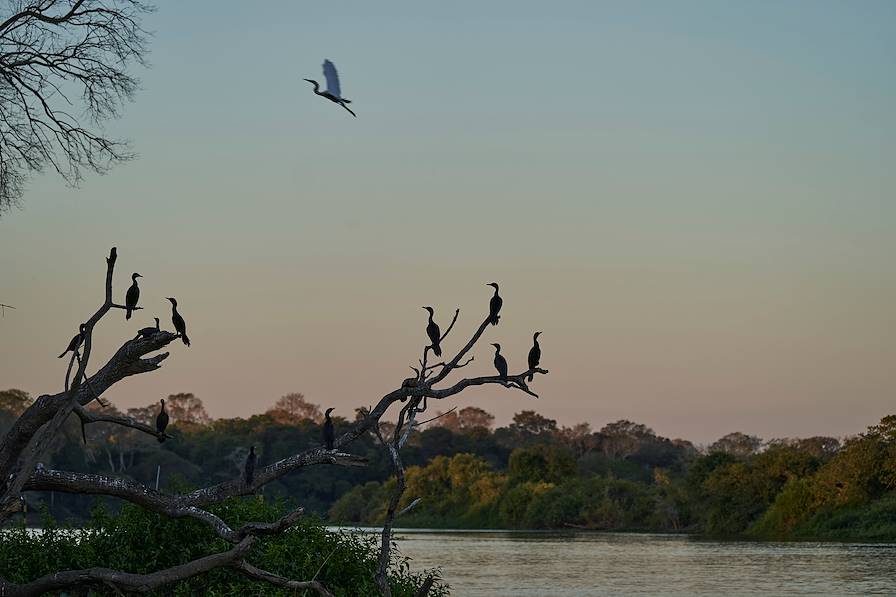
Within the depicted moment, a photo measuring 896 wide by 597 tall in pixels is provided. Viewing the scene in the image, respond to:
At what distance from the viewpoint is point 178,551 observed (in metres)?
13.9

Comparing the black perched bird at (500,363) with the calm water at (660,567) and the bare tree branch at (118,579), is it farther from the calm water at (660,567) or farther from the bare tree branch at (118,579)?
the calm water at (660,567)

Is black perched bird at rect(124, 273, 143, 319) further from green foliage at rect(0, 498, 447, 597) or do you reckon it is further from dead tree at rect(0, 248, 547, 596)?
green foliage at rect(0, 498, 447, 597)

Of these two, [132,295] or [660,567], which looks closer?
[132,295]

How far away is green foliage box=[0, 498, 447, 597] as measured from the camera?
1359 cm

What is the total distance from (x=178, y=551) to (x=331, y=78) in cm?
609

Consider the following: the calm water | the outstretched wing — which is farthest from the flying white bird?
the calm water

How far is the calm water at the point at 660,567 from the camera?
29016mm

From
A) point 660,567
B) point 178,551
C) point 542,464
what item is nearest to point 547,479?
point 542,464

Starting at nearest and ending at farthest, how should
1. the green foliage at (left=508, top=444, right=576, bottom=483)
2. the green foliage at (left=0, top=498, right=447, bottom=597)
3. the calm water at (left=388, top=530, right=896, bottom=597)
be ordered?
the green foliage at (left=0, top=498, right=447, bottom=597)
the calm water at (left=388, top=530, right=896, bottom=597)
the green foliage at (left=508, top=444, right=576, bottom=483)

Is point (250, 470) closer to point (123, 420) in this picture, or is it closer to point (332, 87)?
point (123, 420)

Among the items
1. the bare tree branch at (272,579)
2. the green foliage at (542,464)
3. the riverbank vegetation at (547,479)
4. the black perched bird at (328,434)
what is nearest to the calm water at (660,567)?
the riverbank vegetation at (547,479)

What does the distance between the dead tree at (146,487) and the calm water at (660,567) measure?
16420 mm

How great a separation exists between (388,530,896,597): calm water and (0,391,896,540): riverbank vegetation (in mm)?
3932

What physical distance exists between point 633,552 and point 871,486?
1100 centimetres
